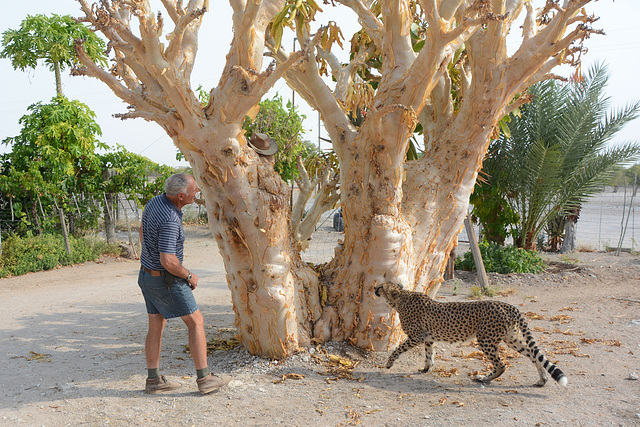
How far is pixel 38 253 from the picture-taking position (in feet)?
39.0

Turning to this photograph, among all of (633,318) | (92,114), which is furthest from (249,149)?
(92,114)

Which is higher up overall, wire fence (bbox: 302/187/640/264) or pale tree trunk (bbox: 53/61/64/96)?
pale tree trunk (bbox: 53/61/64/96)

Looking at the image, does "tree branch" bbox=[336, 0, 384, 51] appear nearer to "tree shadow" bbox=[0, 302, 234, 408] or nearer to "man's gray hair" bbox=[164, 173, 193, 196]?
"man's gray hair" bbox=[164, 173, 193, 196]

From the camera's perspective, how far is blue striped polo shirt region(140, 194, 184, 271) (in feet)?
13.6

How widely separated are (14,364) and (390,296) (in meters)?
4.11

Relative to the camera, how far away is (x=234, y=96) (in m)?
4.43

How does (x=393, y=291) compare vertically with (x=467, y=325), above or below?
above

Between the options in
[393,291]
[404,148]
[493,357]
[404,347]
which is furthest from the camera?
[404,148]

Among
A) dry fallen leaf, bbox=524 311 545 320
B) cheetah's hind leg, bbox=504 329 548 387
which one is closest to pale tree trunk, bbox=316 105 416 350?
cheetah's hind leg, bbox=504 329 548 387

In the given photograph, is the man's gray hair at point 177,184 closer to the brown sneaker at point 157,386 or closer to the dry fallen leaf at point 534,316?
the brown sneaker at point 157,386

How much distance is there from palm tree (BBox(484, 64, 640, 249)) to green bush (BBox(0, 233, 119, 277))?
414 inches

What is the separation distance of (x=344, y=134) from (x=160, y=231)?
93.7 inches

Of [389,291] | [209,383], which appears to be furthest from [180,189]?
[389,291]

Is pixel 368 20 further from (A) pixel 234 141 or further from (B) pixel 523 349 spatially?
(B) pixel 523 349
